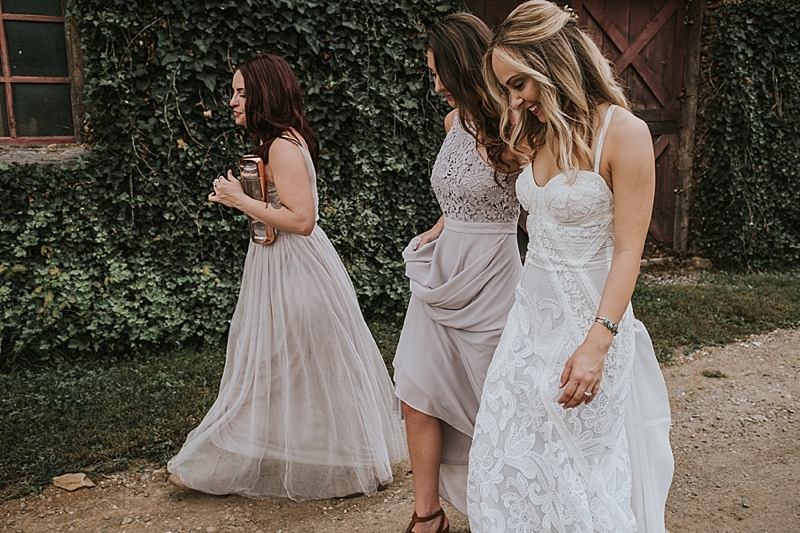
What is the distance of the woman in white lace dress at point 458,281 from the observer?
260cm

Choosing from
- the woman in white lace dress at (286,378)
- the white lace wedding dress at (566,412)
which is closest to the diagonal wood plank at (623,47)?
the woman in white lace dress at (286,378)

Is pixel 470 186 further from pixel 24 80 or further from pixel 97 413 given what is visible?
pixel 24 80

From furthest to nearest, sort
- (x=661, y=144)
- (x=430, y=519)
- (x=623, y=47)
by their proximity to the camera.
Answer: (x=661, y=144) → (x=623, y=47) → (x=430, y=519)

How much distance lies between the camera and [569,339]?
6.88 ft

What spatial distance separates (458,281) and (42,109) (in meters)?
4.12

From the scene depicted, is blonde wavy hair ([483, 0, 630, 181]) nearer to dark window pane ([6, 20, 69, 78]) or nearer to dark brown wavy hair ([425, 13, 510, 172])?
dark brown wavy hair ([425, 13, 510, 172])

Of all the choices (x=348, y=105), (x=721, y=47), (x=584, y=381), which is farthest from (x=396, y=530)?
(x=721, y=47)

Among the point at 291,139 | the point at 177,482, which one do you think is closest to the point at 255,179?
the point at 291,139

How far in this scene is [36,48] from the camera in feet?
17.2

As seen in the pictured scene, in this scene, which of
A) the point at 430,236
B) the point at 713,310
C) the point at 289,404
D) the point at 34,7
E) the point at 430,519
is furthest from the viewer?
the point at 713,310

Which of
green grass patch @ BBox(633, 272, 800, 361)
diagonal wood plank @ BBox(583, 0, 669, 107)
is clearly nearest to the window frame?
green grass patch @ BBox(633, 272, 800, 361)

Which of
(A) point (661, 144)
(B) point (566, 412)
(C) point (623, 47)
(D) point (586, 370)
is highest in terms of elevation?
(C) point (623, 47)

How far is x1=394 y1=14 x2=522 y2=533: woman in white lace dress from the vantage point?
2.60 m

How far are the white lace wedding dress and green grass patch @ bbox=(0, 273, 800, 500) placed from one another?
2.32 m
